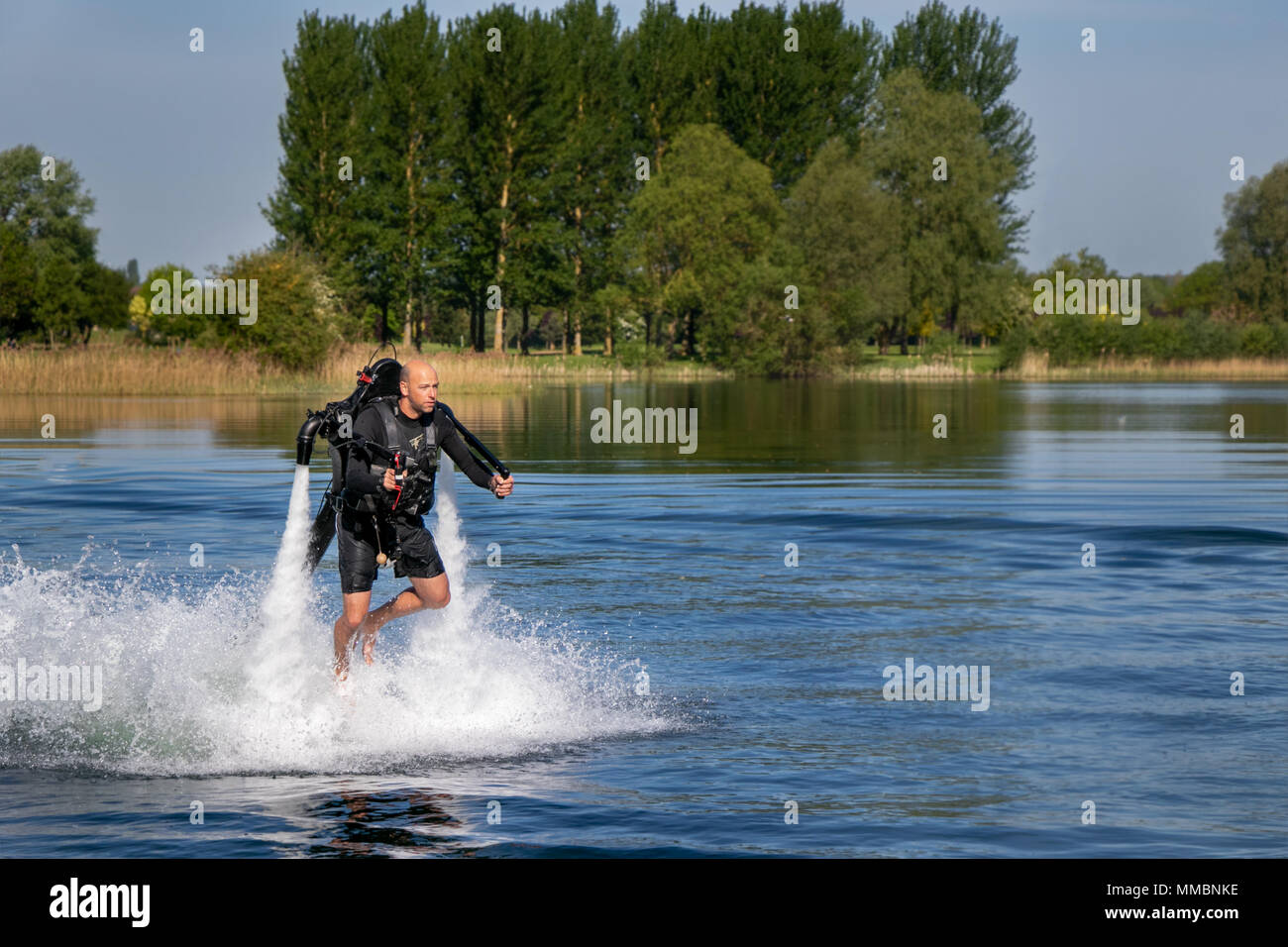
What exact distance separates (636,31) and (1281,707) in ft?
363

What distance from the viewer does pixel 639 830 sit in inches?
331

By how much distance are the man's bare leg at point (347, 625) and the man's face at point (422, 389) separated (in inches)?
52.9

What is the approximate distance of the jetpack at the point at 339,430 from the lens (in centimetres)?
1027

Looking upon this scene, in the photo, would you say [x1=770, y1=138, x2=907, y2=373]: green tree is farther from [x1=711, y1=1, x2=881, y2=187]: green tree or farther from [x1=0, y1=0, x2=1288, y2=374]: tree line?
[x1=711, y1=1, x2=881, y2=187]: green tree

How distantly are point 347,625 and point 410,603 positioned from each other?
53 cm

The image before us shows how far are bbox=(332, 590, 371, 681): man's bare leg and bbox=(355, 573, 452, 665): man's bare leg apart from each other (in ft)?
0.79

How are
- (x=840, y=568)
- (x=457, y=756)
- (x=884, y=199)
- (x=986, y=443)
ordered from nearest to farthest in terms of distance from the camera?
(x=457, y=756), (x=840, y=568), (x=986, y=443), (x=884, y=199)

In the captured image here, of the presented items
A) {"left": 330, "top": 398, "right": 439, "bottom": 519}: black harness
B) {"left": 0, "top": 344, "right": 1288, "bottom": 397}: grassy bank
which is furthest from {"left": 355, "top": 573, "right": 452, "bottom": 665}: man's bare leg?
{"left": 0, "top": 344, "right": 1288, "bottom": 397}: grassy bank

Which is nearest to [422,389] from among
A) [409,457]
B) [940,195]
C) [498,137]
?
[409,457]

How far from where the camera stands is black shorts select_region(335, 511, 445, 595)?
1071cm

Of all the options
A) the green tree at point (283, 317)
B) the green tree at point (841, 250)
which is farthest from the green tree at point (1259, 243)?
the green tree at point (283, 317)

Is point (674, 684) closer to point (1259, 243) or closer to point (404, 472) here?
point (404, 472)
